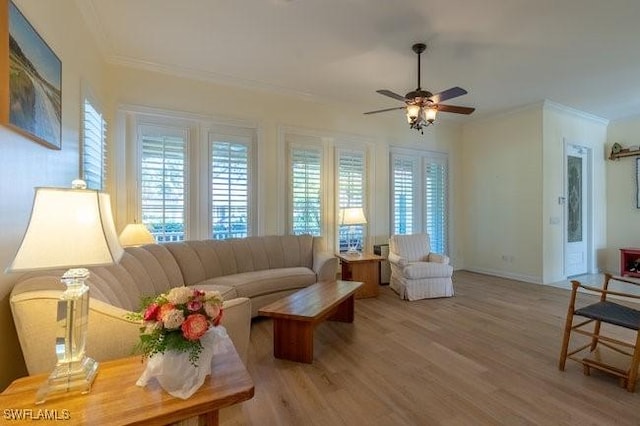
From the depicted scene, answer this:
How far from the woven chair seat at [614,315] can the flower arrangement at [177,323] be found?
2717 mm

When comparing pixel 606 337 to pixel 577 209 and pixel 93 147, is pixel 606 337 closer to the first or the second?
pixel 577 209

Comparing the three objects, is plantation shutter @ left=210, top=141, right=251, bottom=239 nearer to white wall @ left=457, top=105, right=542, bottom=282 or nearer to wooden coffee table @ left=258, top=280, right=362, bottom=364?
wooden coffee table @ left=258, top=280, right=362, bottom=364

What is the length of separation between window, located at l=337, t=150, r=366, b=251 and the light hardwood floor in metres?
1.78

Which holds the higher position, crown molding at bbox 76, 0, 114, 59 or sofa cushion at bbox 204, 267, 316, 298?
crown molding at bbox 76, 0, 114, 59

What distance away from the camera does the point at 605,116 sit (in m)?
5.97

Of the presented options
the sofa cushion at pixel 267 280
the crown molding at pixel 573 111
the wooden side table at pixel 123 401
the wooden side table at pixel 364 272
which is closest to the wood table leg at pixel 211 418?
the wooden side table at pixel 123 401

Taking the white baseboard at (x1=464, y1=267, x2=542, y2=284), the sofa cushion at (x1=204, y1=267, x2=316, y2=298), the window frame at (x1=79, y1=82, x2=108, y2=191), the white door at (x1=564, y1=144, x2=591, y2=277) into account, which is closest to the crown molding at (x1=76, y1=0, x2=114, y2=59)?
the window frame at (x1=79, y1=82, x2=108, y2=191)

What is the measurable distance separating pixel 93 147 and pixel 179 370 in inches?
113

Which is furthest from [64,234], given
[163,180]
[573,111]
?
[573,111]

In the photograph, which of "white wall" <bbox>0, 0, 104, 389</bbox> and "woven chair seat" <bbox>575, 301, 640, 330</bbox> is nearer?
"white wall" <bbox>0, 0, 104, 389</bbox>

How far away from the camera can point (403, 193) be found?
19.6 ft

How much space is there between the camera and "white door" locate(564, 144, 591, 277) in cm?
566

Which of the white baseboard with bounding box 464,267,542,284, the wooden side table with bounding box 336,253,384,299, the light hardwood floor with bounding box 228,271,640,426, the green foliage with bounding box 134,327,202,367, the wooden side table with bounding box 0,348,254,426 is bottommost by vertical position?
the light hardwood floor with bounding box 228,271,640,426

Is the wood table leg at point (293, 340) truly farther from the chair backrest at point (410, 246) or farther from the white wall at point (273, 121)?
the chair backrest at point (410, 246)
